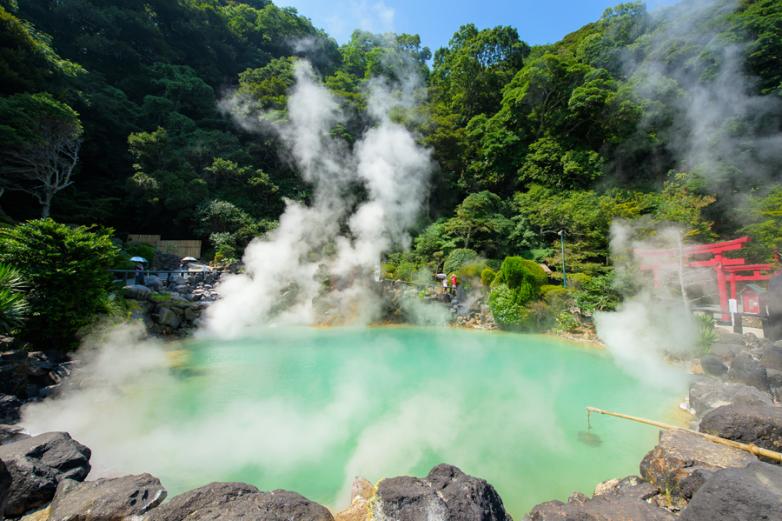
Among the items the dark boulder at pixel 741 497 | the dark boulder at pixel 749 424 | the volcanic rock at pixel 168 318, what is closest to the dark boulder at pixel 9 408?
the volcanic rock at pixel 168 318

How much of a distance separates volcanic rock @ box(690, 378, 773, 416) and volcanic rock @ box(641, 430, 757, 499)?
181 centimetres

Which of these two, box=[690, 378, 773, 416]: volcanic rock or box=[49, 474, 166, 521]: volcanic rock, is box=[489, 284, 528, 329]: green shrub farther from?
box=[49, 474, 166, 521]: volcanic rock

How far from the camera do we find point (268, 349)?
29.8ft

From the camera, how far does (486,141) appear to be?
77.4 ft

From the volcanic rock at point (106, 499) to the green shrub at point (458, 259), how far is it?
1416 cm

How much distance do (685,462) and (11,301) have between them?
8.79 m

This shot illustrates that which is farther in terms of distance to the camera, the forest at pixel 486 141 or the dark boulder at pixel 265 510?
the forest at pixel 486 141

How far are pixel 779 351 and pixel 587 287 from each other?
5.24m

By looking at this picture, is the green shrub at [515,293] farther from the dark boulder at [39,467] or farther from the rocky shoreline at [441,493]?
the dark boulder at [39,467]

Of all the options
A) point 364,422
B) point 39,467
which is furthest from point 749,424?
point 39,467

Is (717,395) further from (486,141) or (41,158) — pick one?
(41,158)

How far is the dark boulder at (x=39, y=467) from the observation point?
2.86 meters

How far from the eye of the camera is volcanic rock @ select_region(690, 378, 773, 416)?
4.63 meters

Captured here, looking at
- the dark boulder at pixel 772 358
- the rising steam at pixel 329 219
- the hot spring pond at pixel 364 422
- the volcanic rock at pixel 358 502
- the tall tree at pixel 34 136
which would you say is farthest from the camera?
the tall tree at pixel 34 136
